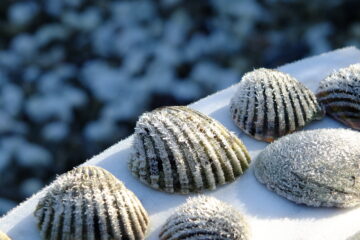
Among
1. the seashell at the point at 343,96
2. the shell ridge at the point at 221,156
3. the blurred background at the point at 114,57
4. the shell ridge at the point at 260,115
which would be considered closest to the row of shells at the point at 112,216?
the shell ridge at the point at 221,156

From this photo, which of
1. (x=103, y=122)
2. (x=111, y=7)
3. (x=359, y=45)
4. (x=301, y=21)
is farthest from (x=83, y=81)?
(x=359, y=45)

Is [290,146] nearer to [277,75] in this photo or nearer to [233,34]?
[277,75]

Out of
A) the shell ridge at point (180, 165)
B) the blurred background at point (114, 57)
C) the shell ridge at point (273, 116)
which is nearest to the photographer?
the shell ridge at point (180, 165)

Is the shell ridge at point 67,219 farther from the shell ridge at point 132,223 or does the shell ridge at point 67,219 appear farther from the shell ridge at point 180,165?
the shell ridge at point 180,165

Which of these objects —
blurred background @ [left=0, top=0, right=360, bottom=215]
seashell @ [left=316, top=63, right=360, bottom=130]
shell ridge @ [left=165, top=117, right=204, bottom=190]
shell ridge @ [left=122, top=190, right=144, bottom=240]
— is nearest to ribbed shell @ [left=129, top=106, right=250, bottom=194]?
shell ridge @ [left=165, top=117, right=204, bottom=190]

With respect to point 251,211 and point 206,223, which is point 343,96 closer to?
point 251,211

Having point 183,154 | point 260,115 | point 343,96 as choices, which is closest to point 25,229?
point 183,154

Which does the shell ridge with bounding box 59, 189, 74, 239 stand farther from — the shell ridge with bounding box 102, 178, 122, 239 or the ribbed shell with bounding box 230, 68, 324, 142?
the ribbed shell with bounding box 230, 68, 324, 142
